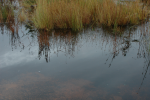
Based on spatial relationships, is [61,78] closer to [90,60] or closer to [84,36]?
[90,60]

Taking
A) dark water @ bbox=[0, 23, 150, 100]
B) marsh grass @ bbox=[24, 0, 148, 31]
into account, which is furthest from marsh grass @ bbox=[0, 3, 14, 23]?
dark water @ bbox=[0, 23, 150, 100]

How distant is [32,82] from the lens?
115 inches

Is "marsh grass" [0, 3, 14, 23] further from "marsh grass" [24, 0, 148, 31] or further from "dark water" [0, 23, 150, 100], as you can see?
"dark water" [0, 23, 150, 100]

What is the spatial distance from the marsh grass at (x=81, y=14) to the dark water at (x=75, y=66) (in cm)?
67

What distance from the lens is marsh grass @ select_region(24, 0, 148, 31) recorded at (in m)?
5.91

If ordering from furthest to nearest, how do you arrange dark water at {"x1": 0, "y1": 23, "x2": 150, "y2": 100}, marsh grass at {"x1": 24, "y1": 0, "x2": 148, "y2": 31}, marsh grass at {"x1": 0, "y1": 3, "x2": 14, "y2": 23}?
marsh grass at {"x1": 0, "y1": 3, "x2": 14, "y2": 23} → marsh grass at {"x1": 24, "y1": 0, "x2": 148, "y2": 31} → dark water at {"x1": 0, "y1": 23, "x2": 150, "y2": 100}

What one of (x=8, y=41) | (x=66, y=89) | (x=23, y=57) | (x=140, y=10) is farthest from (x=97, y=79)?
(x=140, y=10)

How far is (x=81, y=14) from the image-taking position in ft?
20.0

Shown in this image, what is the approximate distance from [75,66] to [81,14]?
3.08 m

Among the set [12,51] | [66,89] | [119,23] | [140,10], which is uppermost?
[140,10]

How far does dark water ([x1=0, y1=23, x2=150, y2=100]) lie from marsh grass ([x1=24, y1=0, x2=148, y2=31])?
26.4 inches

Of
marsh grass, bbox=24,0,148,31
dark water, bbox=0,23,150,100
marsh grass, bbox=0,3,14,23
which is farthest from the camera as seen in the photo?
marsh grass, bbox=0,3,14,23

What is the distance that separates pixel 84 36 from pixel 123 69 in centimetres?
226

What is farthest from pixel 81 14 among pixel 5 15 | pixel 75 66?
pixel 5 15
